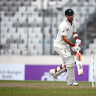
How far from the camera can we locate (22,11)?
19.3 meters

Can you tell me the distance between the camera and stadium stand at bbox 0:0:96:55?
17.9 meters

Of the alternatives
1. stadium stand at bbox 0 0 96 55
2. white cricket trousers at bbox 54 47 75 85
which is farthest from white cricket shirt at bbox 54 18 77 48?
stadium stand at bbox 0 0 96 55

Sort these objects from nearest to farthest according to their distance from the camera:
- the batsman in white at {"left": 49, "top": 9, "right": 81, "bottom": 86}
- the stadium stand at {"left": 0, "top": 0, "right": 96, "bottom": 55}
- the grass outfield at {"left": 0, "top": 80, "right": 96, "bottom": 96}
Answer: the grass outfield at {"left": 0, "top": 80, "right": 96, "bottom": 96} → the batsman in white at {"left": 49, "top": 9, "right": 81, "bottom": 86} → the stadium stand at {"left": 0, "top": 0, "right": 96, "bottom": 55}

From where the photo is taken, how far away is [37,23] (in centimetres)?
1911

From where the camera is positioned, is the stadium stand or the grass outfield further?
the stadium stand

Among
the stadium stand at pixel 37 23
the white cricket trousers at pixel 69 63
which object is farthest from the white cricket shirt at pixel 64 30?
the stadium stand at pixel 37 23

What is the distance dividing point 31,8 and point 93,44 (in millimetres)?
4465

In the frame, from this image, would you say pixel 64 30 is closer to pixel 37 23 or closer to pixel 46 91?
pixel 46 91

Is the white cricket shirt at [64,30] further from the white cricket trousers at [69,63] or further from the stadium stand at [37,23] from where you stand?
the stadium stand at [37,23]

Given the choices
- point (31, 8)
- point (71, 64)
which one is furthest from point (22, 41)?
point (71, 64)

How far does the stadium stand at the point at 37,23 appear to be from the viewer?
704 inches

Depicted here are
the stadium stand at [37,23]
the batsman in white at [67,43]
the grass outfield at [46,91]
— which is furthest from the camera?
the stadium stand at [37,23]

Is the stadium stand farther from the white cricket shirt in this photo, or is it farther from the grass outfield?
the grass outfield

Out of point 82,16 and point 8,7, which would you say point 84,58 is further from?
point 8,7
